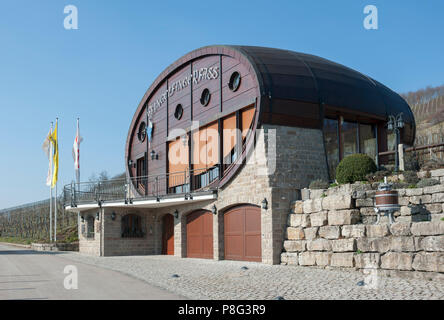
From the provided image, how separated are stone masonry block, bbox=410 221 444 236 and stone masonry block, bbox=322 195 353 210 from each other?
2.56 m

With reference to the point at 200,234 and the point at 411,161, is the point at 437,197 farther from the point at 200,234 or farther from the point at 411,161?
the point at 200,234

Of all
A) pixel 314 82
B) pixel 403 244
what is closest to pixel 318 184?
pixel 314 82

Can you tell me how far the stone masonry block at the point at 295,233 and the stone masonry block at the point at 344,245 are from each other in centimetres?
146

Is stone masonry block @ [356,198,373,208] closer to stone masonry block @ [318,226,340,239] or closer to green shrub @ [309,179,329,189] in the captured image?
stone masonry block @ [318,226,340,239]

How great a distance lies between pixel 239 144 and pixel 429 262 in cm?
923

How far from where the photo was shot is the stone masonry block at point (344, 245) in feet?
41.7

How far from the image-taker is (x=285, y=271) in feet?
44.1

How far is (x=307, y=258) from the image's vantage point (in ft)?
46.8

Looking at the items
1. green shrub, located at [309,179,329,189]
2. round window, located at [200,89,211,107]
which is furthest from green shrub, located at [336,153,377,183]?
round window, located at [200,89,211,107]
